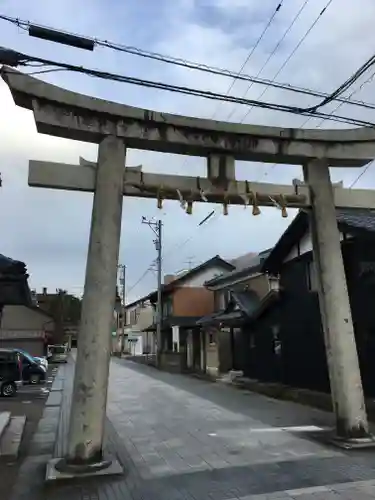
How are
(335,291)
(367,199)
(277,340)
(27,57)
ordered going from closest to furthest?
(27,57) < (335,291) < (367,199) < (277,340)

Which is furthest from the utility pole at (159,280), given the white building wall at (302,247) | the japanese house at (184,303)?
the white building wall at (302,247)

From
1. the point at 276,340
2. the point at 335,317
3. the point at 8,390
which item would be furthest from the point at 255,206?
the point at 8,390

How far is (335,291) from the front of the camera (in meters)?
9.95

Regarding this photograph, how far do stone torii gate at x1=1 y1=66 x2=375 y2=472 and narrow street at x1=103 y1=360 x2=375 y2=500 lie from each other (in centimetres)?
120

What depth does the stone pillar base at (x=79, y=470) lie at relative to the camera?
25.1 feet

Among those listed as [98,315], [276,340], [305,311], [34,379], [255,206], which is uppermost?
[255,206]

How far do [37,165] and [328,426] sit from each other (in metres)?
8.89

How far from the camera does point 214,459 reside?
28.7 ft

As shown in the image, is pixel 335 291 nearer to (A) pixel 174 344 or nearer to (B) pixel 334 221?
(B) pixel 334 221

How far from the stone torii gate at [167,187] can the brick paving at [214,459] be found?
2.70ft

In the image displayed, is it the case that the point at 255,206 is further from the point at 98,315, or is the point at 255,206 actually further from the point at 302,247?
the point at 302,247

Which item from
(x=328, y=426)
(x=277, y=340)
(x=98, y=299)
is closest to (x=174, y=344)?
(x=277, y=340)

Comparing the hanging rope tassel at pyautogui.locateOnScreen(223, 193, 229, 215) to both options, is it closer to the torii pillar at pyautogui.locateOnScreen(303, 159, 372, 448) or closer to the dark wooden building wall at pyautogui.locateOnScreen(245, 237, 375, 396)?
the torii pillar at pyautogui.locateOnScreen(303, 159, 372, 448)

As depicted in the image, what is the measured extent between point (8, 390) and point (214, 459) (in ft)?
50.6
